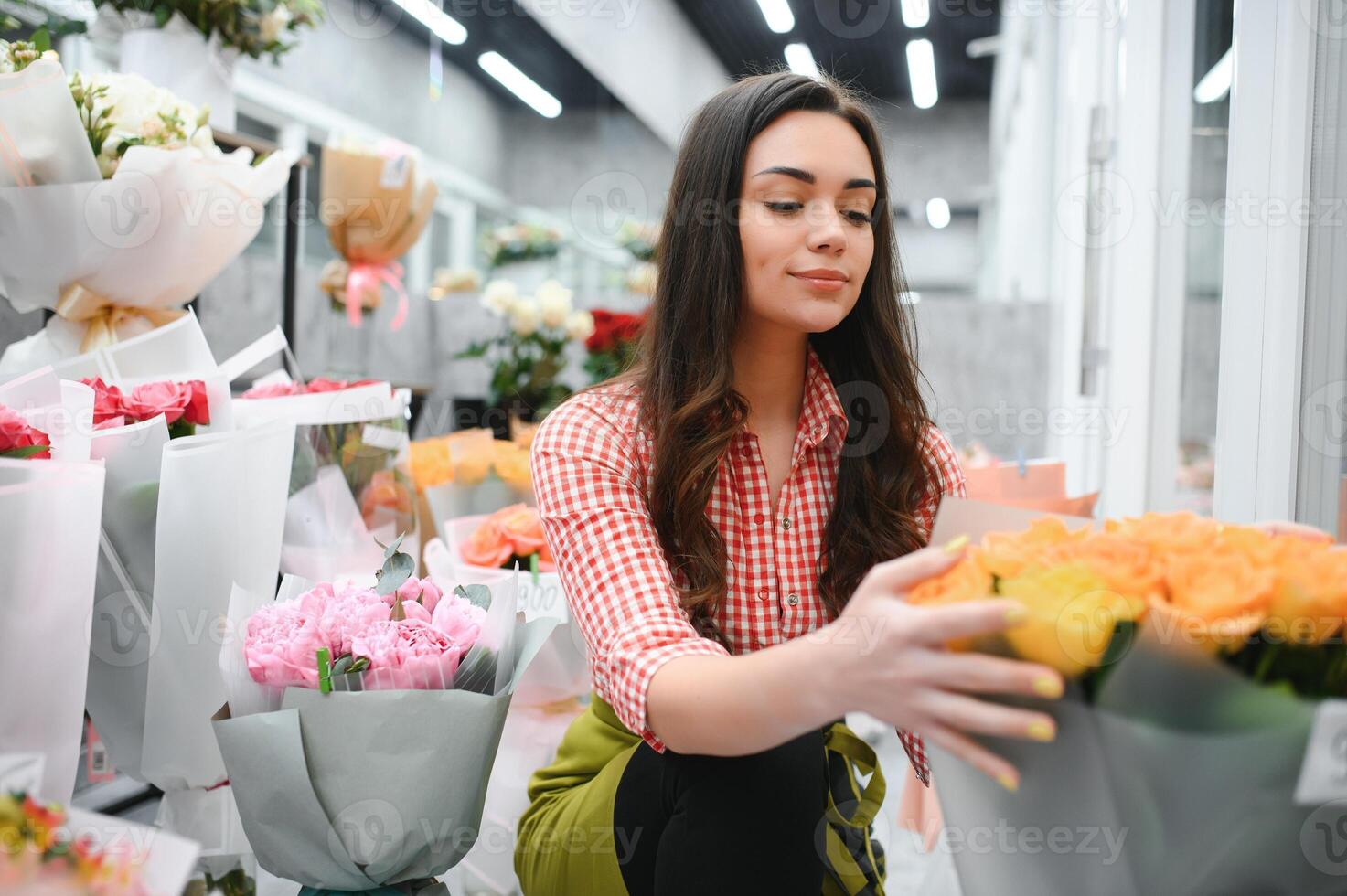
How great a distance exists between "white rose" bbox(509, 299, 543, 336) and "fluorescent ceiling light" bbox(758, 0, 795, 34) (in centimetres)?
340

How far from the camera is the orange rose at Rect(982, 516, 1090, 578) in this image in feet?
2.01

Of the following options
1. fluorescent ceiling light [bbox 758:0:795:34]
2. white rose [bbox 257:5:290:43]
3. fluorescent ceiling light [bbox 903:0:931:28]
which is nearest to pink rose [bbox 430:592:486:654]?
white rose [bbox 257:5:290:43]

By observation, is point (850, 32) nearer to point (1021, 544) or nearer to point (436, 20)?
point (436, 20)

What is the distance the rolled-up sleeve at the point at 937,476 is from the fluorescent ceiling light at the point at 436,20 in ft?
14.2

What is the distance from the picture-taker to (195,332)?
134 centimetres

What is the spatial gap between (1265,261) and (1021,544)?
1.08 m

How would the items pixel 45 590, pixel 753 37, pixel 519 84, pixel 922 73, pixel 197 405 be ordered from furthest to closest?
pixel 922 73
pixel 519 84
pixel 753 37
pixel 197 405
pixel 45 590

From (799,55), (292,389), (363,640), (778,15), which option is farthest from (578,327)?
(799,55)

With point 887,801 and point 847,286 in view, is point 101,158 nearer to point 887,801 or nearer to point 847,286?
point 847,286

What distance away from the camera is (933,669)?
60 centimetres

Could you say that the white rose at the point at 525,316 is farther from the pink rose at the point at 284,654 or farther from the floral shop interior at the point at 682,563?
the pink rose at the point at 284,654

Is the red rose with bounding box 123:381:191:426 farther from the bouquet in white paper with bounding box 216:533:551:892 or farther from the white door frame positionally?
the white door frame

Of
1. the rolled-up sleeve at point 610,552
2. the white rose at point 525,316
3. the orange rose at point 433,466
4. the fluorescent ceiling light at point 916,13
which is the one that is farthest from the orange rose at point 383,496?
the fluorescent ceiling light at point 916,13

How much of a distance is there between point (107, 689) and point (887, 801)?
1549 millimetres
